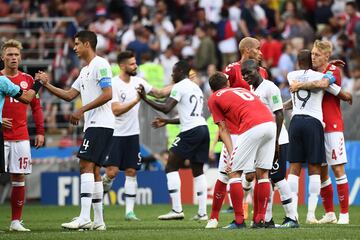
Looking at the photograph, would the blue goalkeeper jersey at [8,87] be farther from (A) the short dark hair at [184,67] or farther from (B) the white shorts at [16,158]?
(A) the short dark hair at [184,67]

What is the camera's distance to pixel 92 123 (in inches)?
631

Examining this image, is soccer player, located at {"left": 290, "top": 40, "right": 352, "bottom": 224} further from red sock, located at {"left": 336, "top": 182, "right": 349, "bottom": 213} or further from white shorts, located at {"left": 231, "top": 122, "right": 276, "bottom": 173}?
white shorts, located at {"left": 231, "top": 122, "right": 276, "bottom": 173}

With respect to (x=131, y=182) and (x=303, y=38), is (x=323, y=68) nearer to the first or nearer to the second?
(x=131, y=182)

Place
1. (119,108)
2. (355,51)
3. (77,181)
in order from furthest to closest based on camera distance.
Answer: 1. (355,51)
2. (77,181)
3. (119,108)

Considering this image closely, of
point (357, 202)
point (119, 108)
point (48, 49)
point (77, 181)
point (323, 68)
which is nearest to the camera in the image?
point (323, 68)

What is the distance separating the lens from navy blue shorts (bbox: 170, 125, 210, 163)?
19.6m

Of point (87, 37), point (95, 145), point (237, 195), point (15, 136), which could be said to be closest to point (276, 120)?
point (237, 195)

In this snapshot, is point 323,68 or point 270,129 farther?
point 323,68

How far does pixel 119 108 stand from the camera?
64.0 feet

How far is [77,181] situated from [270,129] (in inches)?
458

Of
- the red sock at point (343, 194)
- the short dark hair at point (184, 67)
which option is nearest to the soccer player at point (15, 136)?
the short dark hair at point (184, 67)

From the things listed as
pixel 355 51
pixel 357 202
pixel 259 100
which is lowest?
pixel 357 202

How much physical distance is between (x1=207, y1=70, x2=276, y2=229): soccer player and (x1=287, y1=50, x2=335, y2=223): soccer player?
2.04 metres

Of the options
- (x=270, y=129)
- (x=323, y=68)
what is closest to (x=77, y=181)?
(x=323, y=68)
